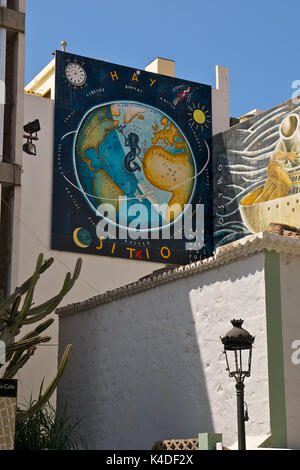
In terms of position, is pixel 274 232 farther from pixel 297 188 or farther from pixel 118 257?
pixel 118 257

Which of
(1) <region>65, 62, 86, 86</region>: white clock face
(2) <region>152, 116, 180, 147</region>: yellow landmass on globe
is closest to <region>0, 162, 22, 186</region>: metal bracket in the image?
(1) <region>65, 62, 86, 86</region>: white clock face

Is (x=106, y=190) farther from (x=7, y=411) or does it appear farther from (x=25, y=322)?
(x=7, y=411)

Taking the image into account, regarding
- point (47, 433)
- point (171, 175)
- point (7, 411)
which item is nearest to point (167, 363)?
point (47, 433)

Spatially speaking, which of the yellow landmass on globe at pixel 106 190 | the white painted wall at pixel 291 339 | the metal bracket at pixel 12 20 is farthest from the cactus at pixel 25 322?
the yellow landmass on globe at pixel 106 190

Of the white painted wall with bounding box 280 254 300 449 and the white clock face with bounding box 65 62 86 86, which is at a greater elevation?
the white clock face with bounding box 65 62 86 86

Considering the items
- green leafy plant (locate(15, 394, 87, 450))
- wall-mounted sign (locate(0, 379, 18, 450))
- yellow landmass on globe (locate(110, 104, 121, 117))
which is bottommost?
green leafy plant (locate(15, 394, 87, 450))

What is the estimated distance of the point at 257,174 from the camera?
2162 centimetres

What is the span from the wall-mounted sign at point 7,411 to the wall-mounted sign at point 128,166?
879cm

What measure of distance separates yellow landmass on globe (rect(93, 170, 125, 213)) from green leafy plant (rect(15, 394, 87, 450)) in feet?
20.3

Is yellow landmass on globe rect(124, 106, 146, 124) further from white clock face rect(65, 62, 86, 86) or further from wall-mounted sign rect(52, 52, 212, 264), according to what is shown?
white clock face rect(65, 62, 86, 86)

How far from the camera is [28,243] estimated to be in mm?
20688

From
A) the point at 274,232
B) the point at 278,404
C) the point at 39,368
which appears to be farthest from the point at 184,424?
the point at 39,368

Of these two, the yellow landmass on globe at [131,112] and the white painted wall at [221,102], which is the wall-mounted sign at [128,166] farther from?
the white painted wall at [221,102]

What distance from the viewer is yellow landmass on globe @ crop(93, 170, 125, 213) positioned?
2170 centimetres
